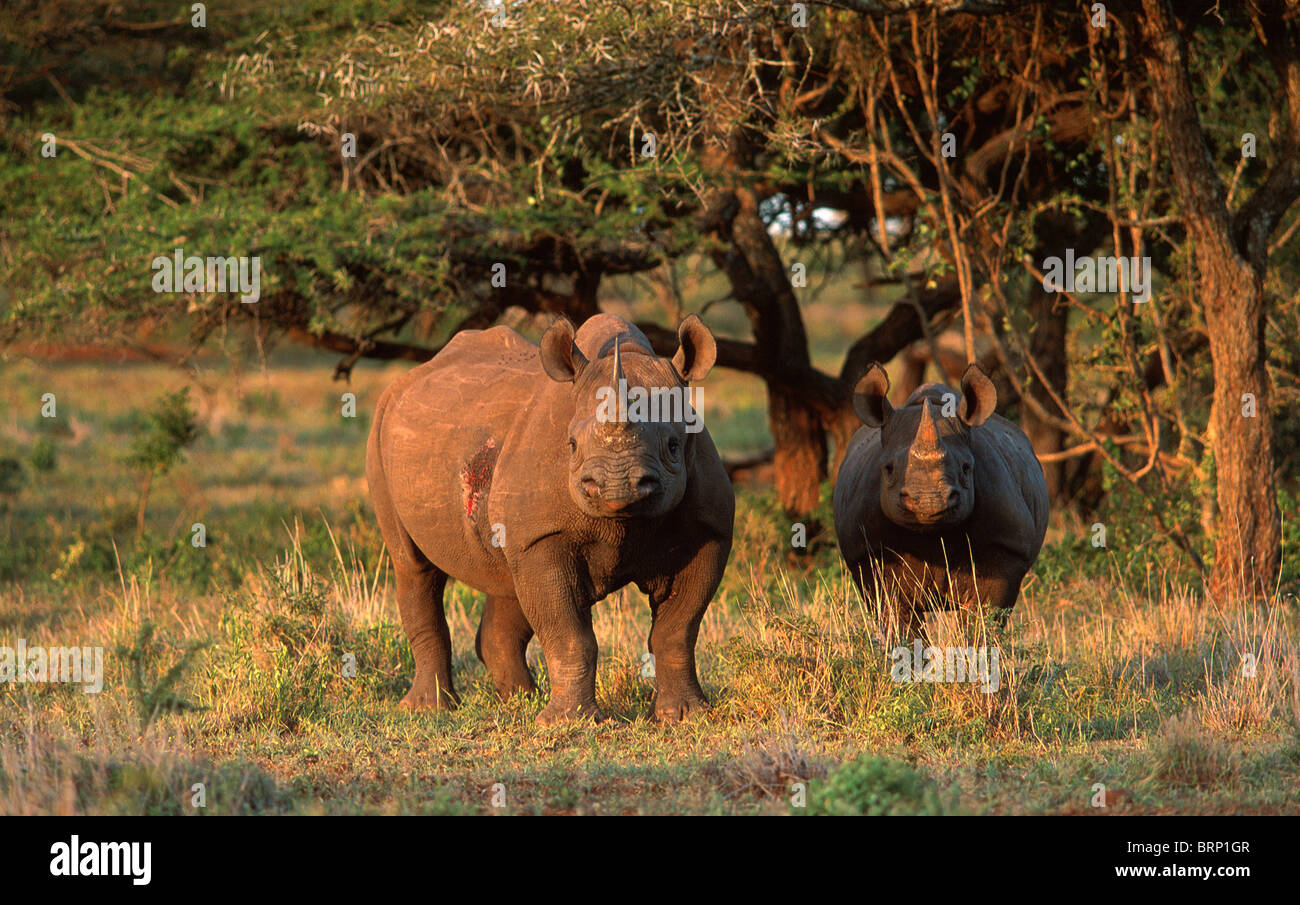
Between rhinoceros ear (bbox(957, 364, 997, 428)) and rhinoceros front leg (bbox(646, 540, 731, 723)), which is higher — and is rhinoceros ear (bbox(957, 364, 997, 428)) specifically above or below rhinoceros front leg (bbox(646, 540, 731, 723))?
above

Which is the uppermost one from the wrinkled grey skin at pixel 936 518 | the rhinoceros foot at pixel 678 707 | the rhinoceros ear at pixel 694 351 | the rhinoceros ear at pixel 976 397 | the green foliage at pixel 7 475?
the green foliage at pixel 7 475

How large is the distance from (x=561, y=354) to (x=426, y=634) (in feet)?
6.88

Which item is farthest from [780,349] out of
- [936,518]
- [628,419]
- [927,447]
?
[628,419]

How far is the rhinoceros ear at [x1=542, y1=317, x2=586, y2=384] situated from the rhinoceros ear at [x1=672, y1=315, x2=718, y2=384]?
16.8 inches

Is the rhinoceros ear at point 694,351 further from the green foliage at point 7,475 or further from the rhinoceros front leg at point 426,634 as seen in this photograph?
the green foliage at point 7,475

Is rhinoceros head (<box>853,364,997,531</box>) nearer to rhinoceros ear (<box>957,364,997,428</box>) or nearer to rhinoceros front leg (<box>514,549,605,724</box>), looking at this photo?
rhinoceros ear (<box>957,364,997,428</box>)

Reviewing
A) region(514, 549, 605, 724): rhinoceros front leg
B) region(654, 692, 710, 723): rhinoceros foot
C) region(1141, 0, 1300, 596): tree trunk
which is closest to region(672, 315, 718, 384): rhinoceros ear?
region(514, 549, 605, 724): rhinoceros front leg

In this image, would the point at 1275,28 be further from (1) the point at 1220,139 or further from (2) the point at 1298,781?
(2) the point at 1298,781

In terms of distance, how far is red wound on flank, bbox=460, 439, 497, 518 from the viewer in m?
6.95

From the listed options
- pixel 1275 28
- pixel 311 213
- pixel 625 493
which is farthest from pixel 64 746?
pixel 1275 28

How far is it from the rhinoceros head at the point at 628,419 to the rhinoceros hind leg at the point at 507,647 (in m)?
1.60

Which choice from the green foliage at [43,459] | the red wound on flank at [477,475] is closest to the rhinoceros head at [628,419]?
the red wound on flank at [477,475]

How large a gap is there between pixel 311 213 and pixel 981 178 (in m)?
5.31

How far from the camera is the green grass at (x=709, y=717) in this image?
213 inches
